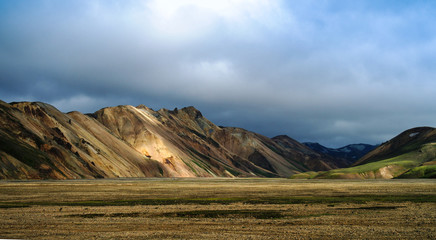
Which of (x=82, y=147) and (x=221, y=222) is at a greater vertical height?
(x=82, y=147)

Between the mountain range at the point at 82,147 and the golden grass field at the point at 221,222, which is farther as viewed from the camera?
the mountain range at the point at 82,147

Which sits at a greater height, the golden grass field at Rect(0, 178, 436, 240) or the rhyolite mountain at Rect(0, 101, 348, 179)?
the rhyolite mountain at Rect(0, 101, 348, 179)

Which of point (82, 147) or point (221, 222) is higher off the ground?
point (82, 147)

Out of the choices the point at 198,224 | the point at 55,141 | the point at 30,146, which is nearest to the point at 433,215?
the point at 198,224

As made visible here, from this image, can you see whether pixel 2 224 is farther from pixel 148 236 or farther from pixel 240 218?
pixel 240 218

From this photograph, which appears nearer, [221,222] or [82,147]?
[221,222]

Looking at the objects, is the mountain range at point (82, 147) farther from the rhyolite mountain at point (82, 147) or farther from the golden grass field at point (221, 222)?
the golden grass field at point (221, 222)

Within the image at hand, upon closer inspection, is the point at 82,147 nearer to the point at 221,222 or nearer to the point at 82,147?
the point at 82,147

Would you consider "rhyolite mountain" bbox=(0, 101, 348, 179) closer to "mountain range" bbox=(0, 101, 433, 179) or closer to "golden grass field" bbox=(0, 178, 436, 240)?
"mountain range" bbox=(0, 101, 433, 179)

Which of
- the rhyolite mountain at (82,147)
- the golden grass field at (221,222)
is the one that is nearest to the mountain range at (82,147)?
the rhyolite mountain at (82,147)

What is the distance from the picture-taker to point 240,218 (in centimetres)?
2677

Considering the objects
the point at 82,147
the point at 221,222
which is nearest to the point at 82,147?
the point at 82,147

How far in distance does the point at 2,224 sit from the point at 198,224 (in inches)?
485

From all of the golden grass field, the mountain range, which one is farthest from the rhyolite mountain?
the golden grass field
